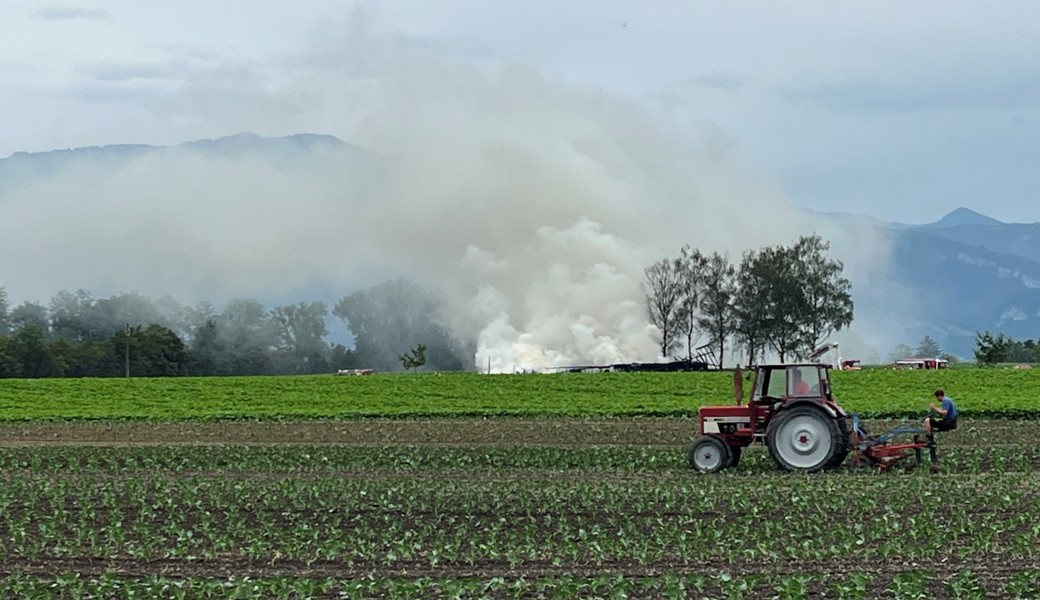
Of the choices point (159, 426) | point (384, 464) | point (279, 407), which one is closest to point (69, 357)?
point (279, 407)

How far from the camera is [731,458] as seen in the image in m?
30.1

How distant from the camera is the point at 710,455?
98.5 feet

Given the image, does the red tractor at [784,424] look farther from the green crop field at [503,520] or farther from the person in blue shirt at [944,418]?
the person in blue shirt at [944,418]

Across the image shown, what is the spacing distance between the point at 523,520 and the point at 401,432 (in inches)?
1019

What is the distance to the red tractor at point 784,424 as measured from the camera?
95.9 feet

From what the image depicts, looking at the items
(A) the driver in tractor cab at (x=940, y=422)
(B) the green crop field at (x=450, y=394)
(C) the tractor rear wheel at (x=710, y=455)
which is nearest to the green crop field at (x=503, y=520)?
(C) the tractor rear wheel at (x=710, y=455)

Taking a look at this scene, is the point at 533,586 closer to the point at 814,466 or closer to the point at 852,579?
the point at 852,579

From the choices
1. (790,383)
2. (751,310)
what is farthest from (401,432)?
(751,310)

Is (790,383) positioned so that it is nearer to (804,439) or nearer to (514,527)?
(804,439)

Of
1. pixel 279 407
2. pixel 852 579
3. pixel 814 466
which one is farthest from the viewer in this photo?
pixel 279 407

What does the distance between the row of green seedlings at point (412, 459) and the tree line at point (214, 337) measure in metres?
77.4

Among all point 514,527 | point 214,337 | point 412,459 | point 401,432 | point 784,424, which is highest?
point 214,337

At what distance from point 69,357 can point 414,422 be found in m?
71.7

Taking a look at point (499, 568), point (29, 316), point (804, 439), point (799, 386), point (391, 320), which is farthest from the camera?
point (391, 320)
